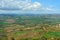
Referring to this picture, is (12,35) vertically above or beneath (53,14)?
beneath

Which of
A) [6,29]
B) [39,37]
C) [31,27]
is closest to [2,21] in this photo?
[6,29]

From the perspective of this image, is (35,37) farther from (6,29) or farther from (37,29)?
(6,29)

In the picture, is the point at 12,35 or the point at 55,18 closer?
the point at 12,35

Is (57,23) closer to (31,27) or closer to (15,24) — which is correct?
(31,27)

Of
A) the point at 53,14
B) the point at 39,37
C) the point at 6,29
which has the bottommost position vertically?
the point at 39,37

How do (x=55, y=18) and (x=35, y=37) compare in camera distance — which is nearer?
(x=35, y=37)

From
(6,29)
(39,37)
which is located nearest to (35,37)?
(39,37)
